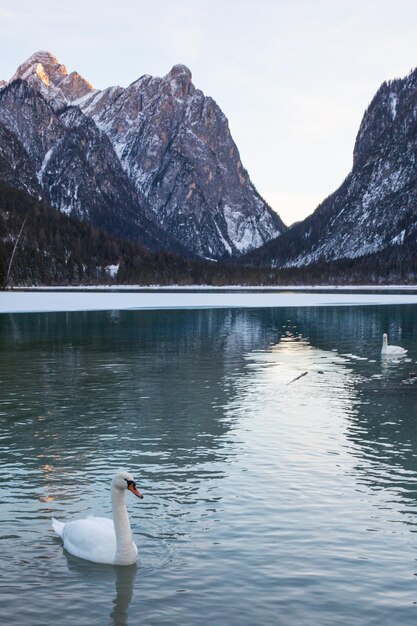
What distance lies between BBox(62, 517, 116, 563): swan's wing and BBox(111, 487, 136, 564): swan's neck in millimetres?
323

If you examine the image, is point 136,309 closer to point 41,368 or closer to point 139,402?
point 41,368

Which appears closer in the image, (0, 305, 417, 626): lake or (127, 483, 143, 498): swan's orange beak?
(0, 305, 417, 626): lake

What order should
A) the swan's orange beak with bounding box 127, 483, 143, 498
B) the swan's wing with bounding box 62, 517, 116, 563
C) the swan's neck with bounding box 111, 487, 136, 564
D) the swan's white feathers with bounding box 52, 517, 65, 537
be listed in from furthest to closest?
the swan's white feathers with bounding box 52, 517, 65, 537, the swan's wing with bounding box 62, 517, 116, 563, the swan's neck with bounding box 111, 487, 136, 564, the swan's orange beak with bounding box 127, 483, 143, 498

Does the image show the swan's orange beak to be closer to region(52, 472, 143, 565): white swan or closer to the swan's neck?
region(52, 472, 143, 565): white swan

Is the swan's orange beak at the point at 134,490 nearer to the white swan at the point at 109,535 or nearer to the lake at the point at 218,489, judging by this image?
the white swan at the point at 109,535

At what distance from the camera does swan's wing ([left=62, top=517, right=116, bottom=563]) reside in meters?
13.9

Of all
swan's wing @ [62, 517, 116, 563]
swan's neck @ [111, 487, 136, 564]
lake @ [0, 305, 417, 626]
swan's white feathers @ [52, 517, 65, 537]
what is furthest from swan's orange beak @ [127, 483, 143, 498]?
swan's white feathers @ [52, 517, 65, 537]

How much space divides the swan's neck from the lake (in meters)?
0.32

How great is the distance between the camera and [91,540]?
46.1ft

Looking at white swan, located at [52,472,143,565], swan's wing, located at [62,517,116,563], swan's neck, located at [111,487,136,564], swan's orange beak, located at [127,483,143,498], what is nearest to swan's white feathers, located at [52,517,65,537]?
white swan, located at [52,472,143,565]

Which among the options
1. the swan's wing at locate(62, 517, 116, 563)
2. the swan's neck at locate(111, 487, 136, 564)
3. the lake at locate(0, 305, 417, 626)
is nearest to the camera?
the lake at locate(0, 305, 417, 626)

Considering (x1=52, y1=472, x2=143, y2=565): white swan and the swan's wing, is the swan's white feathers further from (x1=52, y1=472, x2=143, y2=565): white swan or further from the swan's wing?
the swan's wing

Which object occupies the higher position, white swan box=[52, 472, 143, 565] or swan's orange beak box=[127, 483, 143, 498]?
swan's orange beak box=[127, 483, 143, 498]

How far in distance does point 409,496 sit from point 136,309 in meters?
88.2
